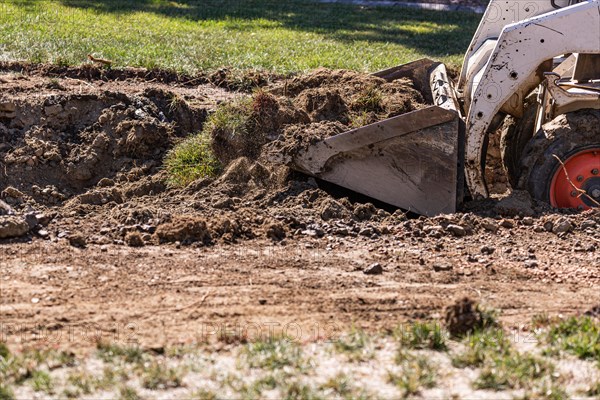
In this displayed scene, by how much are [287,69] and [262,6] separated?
8805mm

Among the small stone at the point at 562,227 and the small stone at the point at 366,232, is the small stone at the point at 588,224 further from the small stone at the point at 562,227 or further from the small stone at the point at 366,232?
the small stone at the point at 366,232

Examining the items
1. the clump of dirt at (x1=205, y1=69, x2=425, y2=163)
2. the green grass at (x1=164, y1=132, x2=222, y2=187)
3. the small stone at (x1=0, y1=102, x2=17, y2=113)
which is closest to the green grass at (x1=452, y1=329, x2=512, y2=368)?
the clump of dirt at (x1=205, y1=69, x2=425, y2=163)

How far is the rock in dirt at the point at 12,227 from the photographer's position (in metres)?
6.97

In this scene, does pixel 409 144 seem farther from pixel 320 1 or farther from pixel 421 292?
pixel 320 1

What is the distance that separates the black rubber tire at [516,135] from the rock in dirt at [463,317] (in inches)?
131

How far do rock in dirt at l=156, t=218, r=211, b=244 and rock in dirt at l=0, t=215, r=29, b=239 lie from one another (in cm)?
94

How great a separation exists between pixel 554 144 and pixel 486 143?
0.56 m

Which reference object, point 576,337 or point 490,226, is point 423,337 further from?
point 490,226

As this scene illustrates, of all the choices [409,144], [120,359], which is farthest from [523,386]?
[409,144]

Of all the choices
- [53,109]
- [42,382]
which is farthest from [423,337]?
[53,109]

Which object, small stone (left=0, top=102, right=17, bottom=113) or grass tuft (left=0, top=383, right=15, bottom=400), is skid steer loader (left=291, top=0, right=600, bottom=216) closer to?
small stone (left=0, top=102, right=17, bottom=113)

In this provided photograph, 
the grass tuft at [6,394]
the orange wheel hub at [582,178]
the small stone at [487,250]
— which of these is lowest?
the grass tuft at [6,394]

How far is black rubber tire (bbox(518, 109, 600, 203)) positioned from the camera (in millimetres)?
7969

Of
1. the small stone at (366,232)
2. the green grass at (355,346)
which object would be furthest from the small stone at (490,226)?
the green grass at (355,346)
